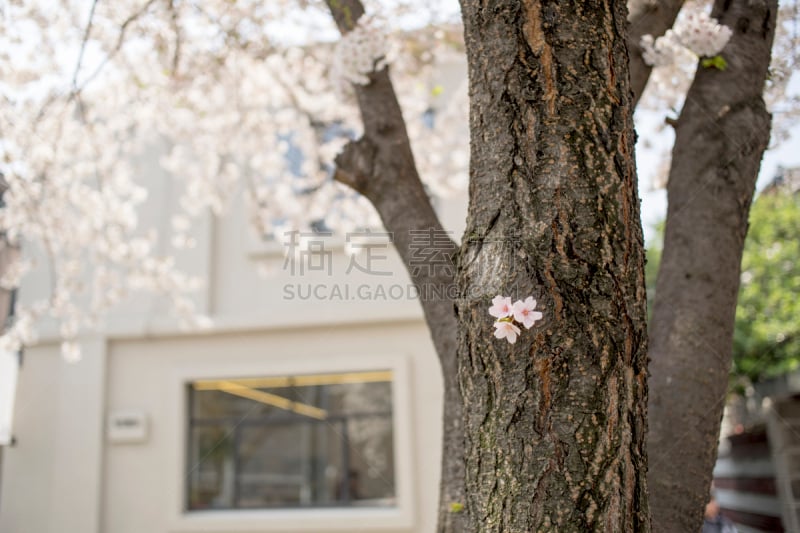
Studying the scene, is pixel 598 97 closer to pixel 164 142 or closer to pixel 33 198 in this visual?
pixel 33 198

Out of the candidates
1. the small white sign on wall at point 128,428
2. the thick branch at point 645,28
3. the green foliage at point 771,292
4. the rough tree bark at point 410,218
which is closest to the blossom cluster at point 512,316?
the rough tree bark at point 410,218

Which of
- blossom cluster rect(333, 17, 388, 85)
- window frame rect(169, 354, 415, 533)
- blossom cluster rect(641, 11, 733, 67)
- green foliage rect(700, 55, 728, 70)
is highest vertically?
blossom cluster rect(333, 17, 388, 85)

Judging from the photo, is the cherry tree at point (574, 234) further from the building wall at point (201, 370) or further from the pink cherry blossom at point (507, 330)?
the building wall at point (201, 370)

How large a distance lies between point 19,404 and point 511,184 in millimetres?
7284

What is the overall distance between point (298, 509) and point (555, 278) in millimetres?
5787

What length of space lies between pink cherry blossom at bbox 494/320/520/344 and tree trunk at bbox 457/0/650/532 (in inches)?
1.0

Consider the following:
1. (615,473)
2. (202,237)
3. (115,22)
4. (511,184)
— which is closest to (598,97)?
(511,184)

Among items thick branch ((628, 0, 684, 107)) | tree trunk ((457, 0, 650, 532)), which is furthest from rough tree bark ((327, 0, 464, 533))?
thick branch ((628, 0, 684, 107))

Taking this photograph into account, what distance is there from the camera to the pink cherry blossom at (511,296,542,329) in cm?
170

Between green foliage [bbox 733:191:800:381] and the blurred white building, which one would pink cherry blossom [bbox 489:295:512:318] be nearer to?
the blurred white building

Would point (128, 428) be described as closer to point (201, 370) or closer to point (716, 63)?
point (201, 370)

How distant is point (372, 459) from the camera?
22.8ft

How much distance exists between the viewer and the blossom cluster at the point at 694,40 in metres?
2.75

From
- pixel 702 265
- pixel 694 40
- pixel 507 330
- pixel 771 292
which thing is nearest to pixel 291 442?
pixel 702 265
